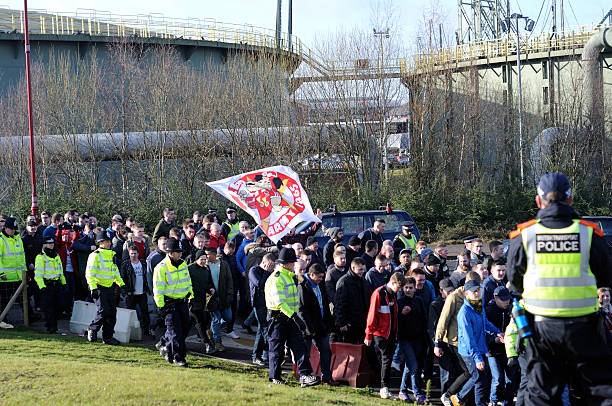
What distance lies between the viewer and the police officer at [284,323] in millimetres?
10109

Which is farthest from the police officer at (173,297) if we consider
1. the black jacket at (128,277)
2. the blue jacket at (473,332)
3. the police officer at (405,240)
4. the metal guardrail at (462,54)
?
the metal guardrail at (462,54)

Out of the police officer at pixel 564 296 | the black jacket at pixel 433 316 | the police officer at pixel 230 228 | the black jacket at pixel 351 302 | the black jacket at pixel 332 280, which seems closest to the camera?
the police officer at pixel 564 296

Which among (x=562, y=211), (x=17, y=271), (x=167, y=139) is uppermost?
(x=167, y=139)

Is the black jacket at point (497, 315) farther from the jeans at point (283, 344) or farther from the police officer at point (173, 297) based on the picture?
the police officer at point (173, 297)

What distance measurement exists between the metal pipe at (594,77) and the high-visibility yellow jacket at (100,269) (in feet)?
79.9

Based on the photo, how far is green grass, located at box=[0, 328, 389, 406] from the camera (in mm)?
8180

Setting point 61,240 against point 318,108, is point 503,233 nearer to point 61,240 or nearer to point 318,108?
point 318,108

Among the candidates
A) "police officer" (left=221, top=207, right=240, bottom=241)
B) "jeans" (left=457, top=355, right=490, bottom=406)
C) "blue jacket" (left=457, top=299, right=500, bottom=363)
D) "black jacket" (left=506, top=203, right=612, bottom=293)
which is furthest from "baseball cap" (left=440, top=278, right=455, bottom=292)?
"police officer" (left=221, top=207, right=240, bottom=241)

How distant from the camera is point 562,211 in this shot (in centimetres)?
561

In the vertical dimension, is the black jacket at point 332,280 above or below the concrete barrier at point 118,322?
above

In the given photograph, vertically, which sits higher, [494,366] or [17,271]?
[17,271]

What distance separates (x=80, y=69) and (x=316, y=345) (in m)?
26.9

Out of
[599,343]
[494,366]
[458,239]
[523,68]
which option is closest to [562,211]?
[599,343]

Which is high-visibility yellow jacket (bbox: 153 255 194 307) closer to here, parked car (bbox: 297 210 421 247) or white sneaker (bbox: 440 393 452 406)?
white sneaker (bbox: 440 393 452 406)
